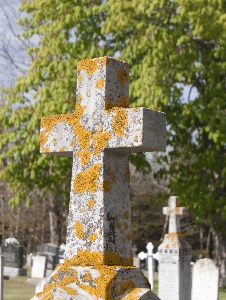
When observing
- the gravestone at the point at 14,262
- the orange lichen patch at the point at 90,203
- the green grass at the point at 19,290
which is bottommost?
the green grass at the point at 19,290

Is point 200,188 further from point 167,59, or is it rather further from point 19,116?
point 19,116

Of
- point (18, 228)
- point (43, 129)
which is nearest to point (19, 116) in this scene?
point (43, 129)

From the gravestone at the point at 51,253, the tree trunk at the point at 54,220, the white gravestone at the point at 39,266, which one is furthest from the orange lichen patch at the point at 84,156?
the tree trunk at the point at 54,220

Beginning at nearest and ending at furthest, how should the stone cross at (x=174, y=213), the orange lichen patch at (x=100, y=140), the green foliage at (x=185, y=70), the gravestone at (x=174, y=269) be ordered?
the orange lichen patch at (x=100, y=140) → the gravestone at (x=174, y=269) → the stone cross at (x=174, y=213) → the green foliage at (x=185, y=70)

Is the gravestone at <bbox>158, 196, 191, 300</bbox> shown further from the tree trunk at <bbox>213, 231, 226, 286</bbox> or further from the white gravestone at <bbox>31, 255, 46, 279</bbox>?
the tree trunk at <bbox>213, 231, 226, 286</bbox>

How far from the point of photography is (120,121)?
4227 millimetres

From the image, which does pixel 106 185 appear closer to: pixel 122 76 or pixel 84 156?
pixel 84 156

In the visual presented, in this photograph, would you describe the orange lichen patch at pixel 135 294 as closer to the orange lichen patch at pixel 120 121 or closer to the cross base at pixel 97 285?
the cross base at pixel 97 285

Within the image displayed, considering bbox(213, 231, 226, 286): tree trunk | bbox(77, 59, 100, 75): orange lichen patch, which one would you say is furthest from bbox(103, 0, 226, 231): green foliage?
bbox(77, 59, 100, 75): orange lichen patch

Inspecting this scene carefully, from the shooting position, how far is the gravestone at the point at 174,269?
47.4 feet

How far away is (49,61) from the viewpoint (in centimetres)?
1853

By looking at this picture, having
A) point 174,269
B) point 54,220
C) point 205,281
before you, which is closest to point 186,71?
point 174,269

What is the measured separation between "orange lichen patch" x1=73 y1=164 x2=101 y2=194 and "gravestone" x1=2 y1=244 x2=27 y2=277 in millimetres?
21045

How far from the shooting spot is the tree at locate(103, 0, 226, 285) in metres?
16.7
